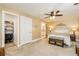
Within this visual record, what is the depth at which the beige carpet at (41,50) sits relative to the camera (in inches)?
87.9

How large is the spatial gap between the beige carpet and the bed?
0.54ft

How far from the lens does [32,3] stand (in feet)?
7.14

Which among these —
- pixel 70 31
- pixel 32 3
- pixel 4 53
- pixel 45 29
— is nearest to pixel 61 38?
pixel 70 31

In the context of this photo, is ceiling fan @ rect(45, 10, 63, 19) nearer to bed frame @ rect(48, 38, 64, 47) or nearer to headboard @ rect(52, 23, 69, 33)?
headboard @ rect(52, 23, 69, 33)

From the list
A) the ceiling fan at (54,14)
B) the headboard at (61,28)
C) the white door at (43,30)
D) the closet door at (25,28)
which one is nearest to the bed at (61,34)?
the headboard at (61,28)

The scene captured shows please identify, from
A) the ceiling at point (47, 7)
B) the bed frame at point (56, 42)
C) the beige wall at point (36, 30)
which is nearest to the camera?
A: the ceiling at point (47, 7)

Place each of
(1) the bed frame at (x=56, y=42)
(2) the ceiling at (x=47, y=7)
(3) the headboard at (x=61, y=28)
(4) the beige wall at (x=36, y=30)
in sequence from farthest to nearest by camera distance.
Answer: (4) the beige wall at (x=36, y=30)
(1) the bed frame at (x=56, y=42)
(3) the headboard at (x=61, y=28)
(2) the ceiling at (x=47, y=7)

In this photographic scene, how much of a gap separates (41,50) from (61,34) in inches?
23.9

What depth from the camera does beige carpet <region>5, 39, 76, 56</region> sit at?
87.9 inches

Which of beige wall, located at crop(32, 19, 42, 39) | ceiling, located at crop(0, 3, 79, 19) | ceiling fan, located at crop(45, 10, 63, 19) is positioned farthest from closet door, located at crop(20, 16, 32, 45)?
ceiling fan, located at crop(45, 10, 63, 19)

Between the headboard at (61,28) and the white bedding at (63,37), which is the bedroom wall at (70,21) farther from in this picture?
the white bedding at (63,37)

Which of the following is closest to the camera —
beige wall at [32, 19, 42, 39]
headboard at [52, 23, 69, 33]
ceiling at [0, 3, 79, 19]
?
ceiling at [0, 3, 79, 19]

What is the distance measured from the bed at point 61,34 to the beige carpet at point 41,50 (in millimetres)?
165

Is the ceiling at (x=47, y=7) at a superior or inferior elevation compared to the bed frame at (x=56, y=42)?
superior
